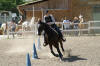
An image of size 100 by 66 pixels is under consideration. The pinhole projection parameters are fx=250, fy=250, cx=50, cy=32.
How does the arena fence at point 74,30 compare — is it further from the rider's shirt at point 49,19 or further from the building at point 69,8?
the rider's shirt at point 49,19

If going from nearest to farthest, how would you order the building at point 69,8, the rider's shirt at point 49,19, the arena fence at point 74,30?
the rider's shirt at point 49,19
the arena fence at point 74,30
the building at point 69,8

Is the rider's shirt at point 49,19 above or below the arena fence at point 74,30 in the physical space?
above

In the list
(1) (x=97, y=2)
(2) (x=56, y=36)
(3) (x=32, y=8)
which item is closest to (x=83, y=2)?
(1) (x=97, y=2)

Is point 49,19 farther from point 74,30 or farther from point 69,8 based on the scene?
point 69,8

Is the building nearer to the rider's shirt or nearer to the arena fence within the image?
the arena fence

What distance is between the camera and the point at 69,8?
27.5 m

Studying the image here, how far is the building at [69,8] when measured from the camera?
89.9 ft

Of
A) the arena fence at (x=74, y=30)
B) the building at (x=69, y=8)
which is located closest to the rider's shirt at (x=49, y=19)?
the arena fence at (x=74, y=30)

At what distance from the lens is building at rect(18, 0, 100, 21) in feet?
89.9

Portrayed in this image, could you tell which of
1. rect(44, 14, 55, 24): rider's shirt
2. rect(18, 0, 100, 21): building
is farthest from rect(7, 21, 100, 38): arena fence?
rect(44, 14, 55, 24): rider's shirt

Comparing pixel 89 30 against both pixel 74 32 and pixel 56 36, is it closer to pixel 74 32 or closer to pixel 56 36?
pixel 74 32

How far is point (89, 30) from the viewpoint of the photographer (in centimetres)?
2512

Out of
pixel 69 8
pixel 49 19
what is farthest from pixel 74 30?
pixel 49 19

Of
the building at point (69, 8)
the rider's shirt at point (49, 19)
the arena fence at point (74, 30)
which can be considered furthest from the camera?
the building at point (69, 8)
